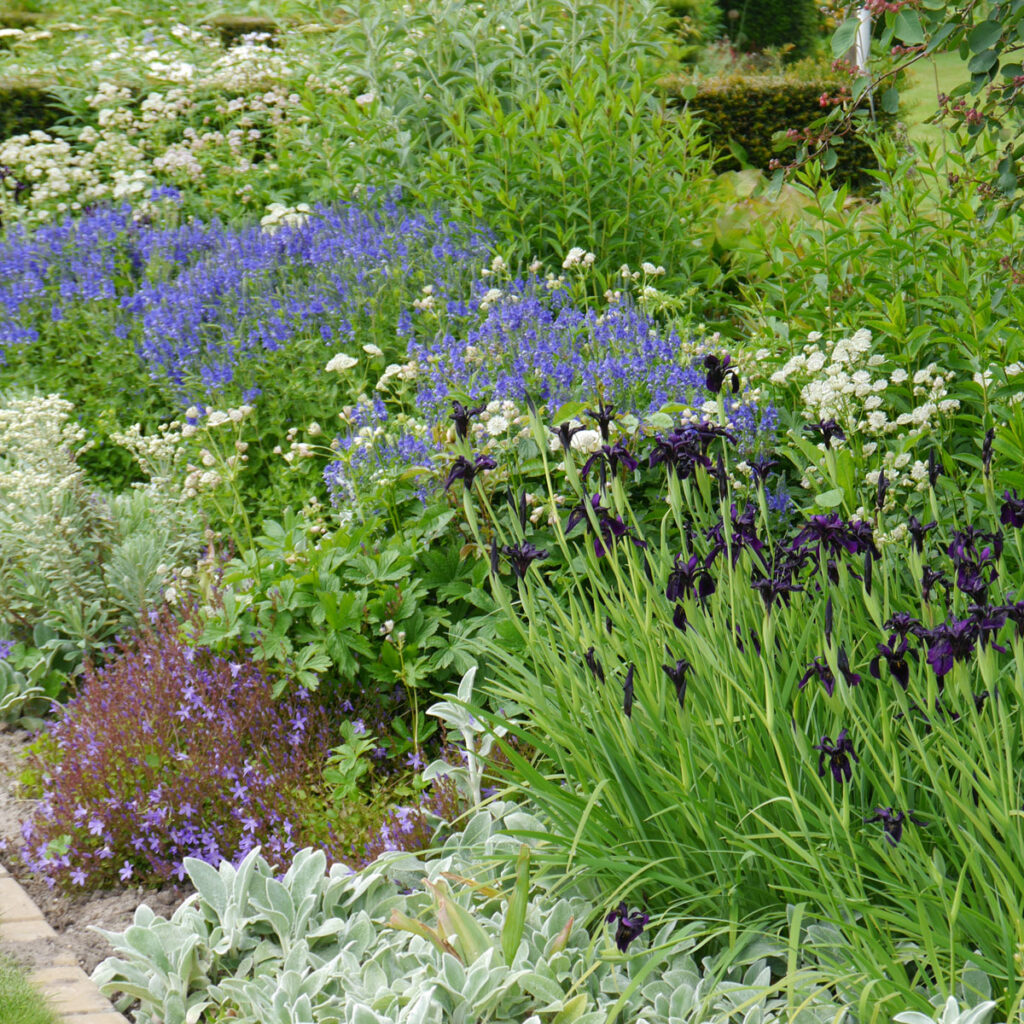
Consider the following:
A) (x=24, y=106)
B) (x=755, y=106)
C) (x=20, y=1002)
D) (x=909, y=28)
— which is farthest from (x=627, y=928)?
(x=755, y=106)

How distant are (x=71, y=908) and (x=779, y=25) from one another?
18.4 m

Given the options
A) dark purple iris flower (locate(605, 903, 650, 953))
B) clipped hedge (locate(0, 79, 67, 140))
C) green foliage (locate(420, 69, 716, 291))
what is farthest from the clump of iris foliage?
clipped hedge (locate(0, 79, 67, 140))

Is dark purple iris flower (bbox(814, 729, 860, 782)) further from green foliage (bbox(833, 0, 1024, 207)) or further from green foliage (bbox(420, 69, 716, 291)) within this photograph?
green foliage (bbox(420, 69, 716, 291))

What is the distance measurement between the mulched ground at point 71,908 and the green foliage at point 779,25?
1749 cm

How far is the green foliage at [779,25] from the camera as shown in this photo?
58.4 feet

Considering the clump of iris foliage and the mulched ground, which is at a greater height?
the clump of iris foliage

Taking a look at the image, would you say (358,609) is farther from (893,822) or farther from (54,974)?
(893,822)

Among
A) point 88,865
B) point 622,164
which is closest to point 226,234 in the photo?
point 622,164

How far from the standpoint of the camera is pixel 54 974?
269 centimetres

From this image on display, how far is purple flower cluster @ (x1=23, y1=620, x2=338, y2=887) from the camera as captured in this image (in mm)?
3145

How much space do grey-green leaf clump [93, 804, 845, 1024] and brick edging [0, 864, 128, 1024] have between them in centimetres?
8

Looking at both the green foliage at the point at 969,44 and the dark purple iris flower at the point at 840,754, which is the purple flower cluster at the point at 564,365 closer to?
the green foliage at the point at 969,44

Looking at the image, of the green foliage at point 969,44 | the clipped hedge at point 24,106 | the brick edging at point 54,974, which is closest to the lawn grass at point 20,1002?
the brick edging at point 54,974

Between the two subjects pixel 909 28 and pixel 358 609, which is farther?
pixel 358 609
